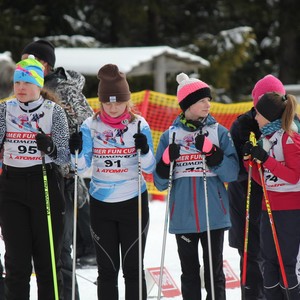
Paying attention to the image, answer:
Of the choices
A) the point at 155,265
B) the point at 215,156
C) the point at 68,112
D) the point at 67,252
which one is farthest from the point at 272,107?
the point at 155,265

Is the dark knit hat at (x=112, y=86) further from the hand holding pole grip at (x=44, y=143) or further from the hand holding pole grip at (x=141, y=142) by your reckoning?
the hand holding pole grip at (x=44, y=143)

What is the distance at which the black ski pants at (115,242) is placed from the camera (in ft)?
16.4

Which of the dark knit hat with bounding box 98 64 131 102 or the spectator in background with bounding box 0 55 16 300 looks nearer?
the dark knit hat with bounding box 98 64 131 102

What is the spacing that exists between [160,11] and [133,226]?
18059mm

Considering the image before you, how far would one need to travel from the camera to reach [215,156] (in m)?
4.96

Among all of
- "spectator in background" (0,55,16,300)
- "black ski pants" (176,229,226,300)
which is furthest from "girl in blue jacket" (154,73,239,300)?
"spectator in background" (0,55,16,300)

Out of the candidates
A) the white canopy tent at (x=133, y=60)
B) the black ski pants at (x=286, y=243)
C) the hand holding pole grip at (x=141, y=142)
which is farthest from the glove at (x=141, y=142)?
the white canopy tent at (x=133, y=60)

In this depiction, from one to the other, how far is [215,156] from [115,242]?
0.88 m

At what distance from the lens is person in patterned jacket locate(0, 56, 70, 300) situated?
4.88 metres

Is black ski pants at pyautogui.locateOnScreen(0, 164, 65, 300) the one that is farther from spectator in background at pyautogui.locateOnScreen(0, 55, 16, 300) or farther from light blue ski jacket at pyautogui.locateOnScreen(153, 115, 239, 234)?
spectator in background at pyautogui.locateOnScreen(0, 55, 16, 300)

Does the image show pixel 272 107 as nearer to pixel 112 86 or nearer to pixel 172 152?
pixel 172 152

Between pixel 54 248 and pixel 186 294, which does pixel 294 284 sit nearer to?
pixel 186 294

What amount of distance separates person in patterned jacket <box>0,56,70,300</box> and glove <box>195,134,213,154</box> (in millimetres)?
867

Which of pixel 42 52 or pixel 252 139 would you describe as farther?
pixel 42 52
